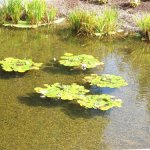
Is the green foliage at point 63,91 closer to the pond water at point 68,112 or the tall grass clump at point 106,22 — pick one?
the pond water at point 68,112

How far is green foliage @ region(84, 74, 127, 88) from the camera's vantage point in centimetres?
622

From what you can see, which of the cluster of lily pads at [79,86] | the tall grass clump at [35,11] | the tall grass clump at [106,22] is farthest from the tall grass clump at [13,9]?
the cluster of lily pads at [79,86]

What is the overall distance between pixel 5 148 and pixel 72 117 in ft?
3.55

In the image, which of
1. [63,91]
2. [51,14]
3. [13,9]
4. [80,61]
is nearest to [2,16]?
[13,9]

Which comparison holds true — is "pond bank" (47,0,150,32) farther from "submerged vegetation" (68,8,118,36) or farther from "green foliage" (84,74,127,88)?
"green foliage" (84,74,127,88)

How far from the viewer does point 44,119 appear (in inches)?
211

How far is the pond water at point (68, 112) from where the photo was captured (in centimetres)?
486

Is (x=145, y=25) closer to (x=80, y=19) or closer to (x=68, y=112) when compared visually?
(x=80, y=19)

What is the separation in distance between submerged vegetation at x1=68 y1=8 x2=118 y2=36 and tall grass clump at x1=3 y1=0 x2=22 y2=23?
1302mm

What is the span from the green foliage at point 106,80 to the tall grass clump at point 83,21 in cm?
261

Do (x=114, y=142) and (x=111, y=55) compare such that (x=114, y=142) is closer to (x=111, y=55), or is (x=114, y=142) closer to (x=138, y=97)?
(x=138, y=97)

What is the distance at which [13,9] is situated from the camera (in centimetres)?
965

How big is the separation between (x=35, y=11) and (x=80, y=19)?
1177 mm

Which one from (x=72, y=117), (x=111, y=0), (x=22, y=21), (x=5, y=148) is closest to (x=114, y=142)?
(x=72, y=117)
